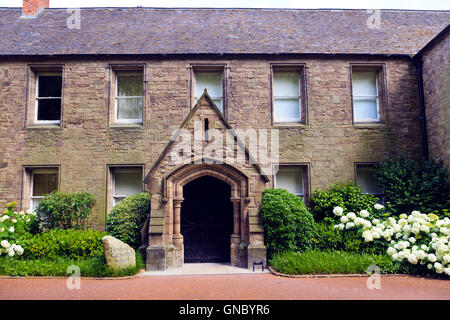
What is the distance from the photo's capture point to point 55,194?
1117 centimetres

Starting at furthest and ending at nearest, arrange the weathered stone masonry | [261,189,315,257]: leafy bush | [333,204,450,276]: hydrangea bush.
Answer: the weathered stone masonry → [261,189,315,257]: leafy bush → [333,204,450,276]: hydrangea bush

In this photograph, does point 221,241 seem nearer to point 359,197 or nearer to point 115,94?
point 359,197

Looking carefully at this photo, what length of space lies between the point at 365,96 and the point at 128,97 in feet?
28.9

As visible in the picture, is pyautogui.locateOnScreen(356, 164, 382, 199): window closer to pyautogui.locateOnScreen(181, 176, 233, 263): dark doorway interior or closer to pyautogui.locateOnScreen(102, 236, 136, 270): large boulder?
pyautogui.locateOnScreen(181, 176, 233, 263): dark doorway interior

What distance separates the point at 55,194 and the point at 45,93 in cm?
414

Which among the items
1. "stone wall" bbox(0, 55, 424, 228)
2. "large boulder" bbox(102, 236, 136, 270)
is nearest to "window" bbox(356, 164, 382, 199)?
"stone wall" bbox(0, 55, 424, 228)

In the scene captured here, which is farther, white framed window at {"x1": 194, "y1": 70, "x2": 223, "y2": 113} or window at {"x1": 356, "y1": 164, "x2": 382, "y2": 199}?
white framed window at {"x1": 194, "y1": 70, "x2": 223, "y2": 113}

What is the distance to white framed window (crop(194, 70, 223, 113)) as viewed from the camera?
12.7 m

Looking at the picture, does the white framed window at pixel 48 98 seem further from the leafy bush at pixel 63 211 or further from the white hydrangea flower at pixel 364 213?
the white hydrangea flower at pixel 364 213

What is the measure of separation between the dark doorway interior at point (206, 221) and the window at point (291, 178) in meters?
2.39

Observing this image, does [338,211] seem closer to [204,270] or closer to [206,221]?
[206,221]

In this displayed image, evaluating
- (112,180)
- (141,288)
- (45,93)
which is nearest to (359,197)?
(141,288)

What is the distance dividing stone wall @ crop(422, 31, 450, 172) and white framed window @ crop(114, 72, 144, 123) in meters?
10.2

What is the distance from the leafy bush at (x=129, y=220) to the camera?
951 centimetres
